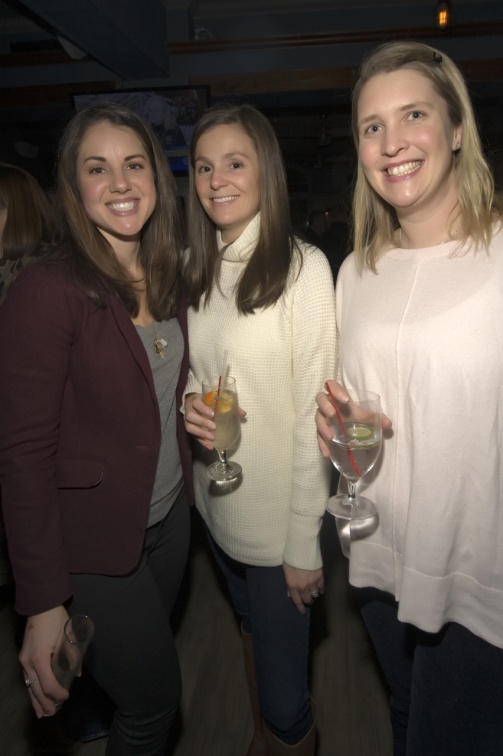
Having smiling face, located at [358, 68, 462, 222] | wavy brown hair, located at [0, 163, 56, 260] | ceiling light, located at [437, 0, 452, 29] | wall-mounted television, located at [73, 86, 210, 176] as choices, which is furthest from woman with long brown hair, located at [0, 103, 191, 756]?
ceiling light, located at [437, 0, 452, 29]

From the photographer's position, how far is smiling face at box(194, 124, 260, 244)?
1704 millimetres

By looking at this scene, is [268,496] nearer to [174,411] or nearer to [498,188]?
[174,411]

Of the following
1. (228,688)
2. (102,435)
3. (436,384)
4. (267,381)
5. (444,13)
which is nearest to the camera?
(436,384)

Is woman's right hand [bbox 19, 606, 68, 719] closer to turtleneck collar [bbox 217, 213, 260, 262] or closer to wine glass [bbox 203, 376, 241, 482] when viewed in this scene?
wine glass [bbox 203, 376, 241, 482]

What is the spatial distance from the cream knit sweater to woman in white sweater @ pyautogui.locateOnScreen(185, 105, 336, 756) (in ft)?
0.64

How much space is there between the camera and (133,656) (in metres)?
1.45

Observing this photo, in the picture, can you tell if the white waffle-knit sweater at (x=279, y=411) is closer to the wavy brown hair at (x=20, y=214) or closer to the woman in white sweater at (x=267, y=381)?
the woman in white sweater at (x=267, y=381)

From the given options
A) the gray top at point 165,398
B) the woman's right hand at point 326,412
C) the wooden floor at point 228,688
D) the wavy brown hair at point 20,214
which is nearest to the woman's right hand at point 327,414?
the woman's right hand at point 326,412

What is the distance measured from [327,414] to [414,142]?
0.71m

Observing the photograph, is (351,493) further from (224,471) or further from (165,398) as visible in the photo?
(165,398)

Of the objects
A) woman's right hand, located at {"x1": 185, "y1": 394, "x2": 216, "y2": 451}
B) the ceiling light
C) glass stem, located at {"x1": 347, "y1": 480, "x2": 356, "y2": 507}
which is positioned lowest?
glass stem, located at {"x1": 347, "y1": 480, "x2": 356, "y2": 507}

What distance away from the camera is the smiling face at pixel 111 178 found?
157cm

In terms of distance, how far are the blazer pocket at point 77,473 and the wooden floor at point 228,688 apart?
1.35 m

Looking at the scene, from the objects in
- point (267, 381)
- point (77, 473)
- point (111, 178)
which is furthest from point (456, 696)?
point (111, 178)
